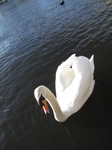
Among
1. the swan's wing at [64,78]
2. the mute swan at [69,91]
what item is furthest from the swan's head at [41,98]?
the swan's wing at [64,78]

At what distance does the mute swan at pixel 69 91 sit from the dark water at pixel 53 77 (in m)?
0.71

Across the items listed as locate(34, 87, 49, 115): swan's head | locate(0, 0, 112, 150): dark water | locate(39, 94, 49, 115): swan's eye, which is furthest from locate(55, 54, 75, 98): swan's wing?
locate(39, 94, 49, 115): swan's eye

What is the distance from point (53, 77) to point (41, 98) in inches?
165

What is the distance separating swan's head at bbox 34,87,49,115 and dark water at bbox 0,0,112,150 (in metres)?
1.52

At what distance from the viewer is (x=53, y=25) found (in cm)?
1722

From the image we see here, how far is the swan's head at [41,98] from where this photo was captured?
5365mm

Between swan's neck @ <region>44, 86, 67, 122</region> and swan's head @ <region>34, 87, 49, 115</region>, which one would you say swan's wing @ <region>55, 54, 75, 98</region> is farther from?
swan's head @ <region>34, 87, 49, 115</region>

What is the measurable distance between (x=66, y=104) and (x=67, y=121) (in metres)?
0.88

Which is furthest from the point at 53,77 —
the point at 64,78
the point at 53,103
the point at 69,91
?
the point at 53,103

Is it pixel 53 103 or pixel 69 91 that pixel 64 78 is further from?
pixel 53 103

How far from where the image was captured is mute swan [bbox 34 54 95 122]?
5935 mm

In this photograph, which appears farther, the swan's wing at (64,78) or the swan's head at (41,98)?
the swan's wing at (64,78)

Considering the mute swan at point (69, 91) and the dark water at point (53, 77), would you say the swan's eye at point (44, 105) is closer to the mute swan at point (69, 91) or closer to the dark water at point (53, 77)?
the mute swan at point (69, 91)

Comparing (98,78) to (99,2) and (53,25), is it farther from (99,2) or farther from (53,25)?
(99,2)
